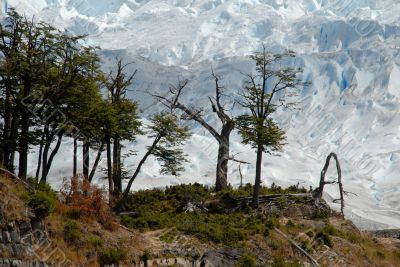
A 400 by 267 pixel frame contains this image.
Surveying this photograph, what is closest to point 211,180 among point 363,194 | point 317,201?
point 363,194

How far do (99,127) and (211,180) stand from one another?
157 meters

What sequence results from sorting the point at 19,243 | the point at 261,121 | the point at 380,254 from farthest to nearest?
the point at 261,121, the point at 380,254, the point at 19,243

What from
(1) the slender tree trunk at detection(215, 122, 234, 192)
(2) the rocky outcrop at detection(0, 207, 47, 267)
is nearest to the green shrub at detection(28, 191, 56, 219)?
(2) the rocky outcrop at detection(0, 207, 47, 267)

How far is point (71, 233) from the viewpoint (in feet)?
65.9

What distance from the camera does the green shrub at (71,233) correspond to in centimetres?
2006

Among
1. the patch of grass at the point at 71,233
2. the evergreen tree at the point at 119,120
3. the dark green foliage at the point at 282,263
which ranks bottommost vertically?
the dark green foliage at the point at 282,263

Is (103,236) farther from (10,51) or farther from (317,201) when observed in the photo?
(317,201)

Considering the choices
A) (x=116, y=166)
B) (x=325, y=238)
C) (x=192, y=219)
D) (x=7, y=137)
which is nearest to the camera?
(x=7, y=137)

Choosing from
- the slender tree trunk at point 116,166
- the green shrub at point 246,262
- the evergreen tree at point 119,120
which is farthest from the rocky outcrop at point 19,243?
the slender tree trunk at point 116,166

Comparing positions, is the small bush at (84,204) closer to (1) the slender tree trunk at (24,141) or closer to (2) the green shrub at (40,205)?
(1) the slender tree trunk at (24,141)

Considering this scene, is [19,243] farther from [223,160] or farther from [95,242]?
[223,160]

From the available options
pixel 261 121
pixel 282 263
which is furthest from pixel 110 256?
pixel 261 121

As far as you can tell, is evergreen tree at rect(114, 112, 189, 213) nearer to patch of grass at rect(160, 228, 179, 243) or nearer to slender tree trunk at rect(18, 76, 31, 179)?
patch of grass at rect(160, 228, 179, 243)

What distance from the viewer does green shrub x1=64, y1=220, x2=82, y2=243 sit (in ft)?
65.8
